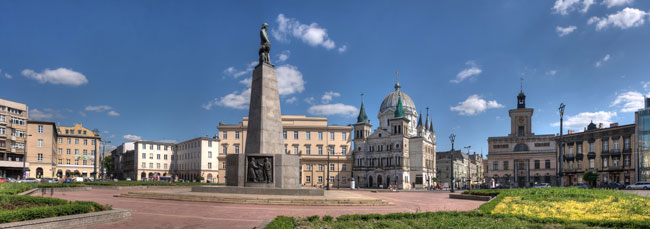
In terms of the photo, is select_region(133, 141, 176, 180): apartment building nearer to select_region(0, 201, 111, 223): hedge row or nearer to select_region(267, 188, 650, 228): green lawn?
select_region(0, 201, 111, 223): hedge row

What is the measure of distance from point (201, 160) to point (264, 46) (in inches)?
2434

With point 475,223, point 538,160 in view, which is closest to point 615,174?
point 538,160

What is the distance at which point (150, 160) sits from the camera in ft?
314

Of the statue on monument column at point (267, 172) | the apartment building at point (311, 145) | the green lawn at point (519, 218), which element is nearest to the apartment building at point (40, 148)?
the apartment building at point (311, 145)

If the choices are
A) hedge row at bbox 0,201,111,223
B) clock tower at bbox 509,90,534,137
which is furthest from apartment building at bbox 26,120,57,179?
clock tower at bbox 509,90,534,137

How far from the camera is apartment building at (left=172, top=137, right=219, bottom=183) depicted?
280 ft

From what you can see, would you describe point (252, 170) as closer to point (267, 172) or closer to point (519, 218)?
point (267, 172)

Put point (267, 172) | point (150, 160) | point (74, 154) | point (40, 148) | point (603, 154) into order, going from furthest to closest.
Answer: point (150, 160) < point (74, 154) < point (40, 148) < point (603, 154) < point (267, 172)

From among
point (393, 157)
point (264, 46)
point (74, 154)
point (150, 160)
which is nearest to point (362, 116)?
point (393, 157)

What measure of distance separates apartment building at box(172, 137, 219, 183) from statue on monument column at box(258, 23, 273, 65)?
2307 inches

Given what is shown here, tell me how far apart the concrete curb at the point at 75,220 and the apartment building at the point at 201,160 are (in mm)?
70414

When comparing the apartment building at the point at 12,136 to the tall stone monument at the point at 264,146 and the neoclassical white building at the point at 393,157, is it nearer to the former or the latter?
the tall stone monument at the point at 264,146

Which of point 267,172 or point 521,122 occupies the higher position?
point 521,122

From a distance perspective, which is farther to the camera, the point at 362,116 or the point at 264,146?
the point at 362,116
